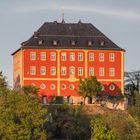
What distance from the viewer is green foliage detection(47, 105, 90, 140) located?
9561 centimetres

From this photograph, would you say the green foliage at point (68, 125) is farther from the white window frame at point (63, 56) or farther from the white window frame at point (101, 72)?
the white window frame at point (101, 72)

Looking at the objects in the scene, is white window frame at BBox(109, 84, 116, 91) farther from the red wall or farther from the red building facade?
the red wall

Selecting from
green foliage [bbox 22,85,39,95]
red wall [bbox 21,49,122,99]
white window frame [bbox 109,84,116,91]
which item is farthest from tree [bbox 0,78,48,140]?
white window frame [bbox 109,84,116,91]

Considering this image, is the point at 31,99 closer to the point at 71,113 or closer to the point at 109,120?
the point at 109,120

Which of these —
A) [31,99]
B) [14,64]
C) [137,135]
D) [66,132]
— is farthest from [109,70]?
[137,135]

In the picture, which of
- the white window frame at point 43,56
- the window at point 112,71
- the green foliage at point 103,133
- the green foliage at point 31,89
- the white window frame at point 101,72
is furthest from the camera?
the white window frame at point 101,72

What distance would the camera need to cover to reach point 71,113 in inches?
4040

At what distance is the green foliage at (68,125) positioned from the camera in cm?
9561

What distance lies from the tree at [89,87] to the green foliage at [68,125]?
802cm

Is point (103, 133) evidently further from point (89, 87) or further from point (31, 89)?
point (89, 87)

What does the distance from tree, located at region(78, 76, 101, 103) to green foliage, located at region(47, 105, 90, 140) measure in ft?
26.3

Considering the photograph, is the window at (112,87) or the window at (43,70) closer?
the window at (43,70)

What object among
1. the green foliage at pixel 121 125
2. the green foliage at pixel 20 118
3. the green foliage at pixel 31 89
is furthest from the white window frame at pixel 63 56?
the green foliage at pixel 121 125

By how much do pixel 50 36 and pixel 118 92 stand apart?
11424 millimetres
